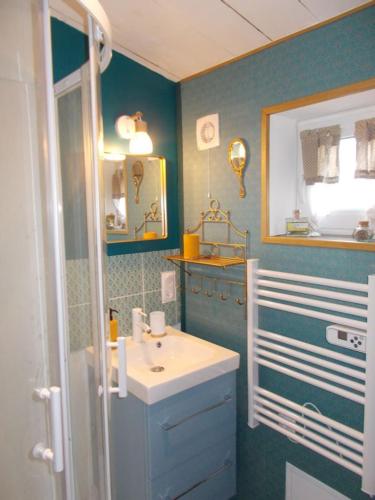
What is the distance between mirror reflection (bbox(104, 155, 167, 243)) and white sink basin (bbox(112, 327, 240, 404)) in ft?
1.85

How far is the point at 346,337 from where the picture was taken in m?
1.38

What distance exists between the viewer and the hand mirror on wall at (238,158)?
5.70 feet

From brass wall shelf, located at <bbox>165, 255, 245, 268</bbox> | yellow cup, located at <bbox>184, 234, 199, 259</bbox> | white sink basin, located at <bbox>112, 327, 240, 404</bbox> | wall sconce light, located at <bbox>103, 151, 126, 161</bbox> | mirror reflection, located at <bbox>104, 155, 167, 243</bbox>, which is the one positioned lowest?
white sink basin, located at <bbox>112, 327, 240, 404</bbox>

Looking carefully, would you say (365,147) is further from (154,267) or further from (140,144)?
(154,267)

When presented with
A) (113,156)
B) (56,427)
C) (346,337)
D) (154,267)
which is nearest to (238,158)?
(113,156)

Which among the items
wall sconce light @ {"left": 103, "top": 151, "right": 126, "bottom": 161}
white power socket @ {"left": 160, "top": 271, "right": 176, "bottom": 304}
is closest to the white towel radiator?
white power socket @ {"left": 160, "top": 271, "right": 176, "bottom": 304}

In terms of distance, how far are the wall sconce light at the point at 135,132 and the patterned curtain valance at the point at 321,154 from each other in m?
0.76

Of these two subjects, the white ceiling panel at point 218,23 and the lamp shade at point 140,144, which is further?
the lamp shade at point 140,144

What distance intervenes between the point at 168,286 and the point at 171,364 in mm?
444

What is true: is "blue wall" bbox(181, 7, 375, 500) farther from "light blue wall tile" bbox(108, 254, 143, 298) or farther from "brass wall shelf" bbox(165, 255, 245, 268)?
"light blue wall tile" bbox(108, 254, 143, 298)

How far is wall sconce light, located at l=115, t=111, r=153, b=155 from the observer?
5.99 feet

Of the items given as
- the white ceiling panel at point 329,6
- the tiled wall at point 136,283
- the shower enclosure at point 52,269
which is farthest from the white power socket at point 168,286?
the white ceiling panel at point 329,6

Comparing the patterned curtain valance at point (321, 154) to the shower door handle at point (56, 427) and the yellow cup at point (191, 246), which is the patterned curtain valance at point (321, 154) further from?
the shower door handle at point (56, 427)

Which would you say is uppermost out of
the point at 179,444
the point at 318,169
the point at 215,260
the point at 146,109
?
the point at 146,109
